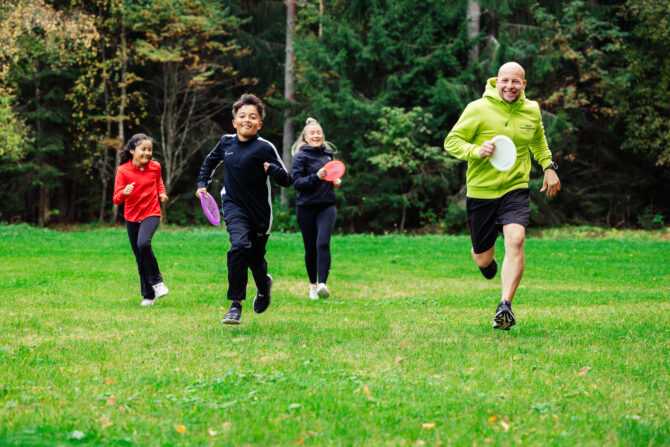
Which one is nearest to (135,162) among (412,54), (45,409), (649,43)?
(45,409)

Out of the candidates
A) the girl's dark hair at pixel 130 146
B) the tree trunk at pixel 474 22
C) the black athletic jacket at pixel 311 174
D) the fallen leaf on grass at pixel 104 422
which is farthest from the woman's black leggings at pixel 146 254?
the tree trunk at pixel 474 22

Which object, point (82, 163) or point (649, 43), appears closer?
point (649, 43)

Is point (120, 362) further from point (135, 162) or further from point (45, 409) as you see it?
point (135, 162)

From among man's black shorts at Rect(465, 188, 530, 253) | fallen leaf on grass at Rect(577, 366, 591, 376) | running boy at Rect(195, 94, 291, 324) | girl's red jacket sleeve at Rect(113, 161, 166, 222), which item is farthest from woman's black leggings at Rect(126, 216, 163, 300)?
fallen leaf on grass at Rect(577, 366, 591, 376)

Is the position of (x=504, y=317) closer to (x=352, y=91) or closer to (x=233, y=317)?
(x=233, y=317)

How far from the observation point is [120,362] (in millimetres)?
5105

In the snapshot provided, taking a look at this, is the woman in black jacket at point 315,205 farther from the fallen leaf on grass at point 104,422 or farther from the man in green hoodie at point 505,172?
Result: the fallen leaf on grass at point 104,422

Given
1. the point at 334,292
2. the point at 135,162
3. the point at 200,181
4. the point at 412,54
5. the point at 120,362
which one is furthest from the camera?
the point at 412,54

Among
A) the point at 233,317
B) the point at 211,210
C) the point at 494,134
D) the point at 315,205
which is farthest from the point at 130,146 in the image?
the point at 494,134

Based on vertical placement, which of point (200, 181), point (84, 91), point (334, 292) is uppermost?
point (84, 91)

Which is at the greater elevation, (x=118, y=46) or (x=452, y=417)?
(x=118, y=46)

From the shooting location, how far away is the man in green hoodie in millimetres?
6207

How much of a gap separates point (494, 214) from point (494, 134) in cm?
77

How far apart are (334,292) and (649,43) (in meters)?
21.3
